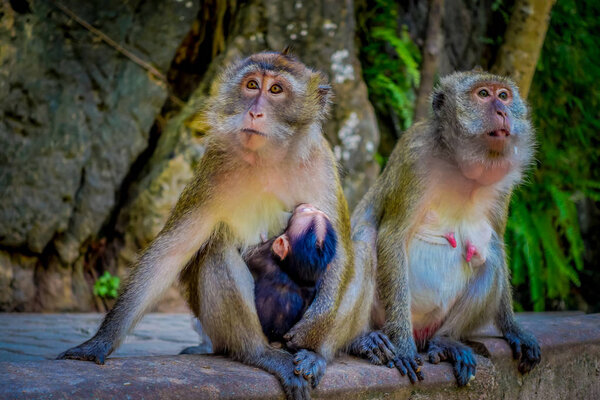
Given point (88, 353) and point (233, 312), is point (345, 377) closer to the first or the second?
point (233, 312)

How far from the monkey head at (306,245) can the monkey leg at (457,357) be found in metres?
0.90

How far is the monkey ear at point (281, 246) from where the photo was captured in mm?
3244

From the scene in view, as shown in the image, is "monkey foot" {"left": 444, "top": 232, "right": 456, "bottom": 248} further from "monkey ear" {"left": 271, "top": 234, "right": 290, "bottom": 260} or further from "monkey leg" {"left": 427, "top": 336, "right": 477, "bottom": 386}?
"monkey ear" {"left": 271, "top": 234, "right": 290, "bottom": 260}

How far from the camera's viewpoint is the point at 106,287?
705 centimetres

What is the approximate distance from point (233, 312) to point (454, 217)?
1.57 m

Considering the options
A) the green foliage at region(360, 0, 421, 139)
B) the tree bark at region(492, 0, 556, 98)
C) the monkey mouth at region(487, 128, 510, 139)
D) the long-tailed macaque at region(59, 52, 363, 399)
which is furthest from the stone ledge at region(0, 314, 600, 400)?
the green foliage at region(360, 0, 421, 139)

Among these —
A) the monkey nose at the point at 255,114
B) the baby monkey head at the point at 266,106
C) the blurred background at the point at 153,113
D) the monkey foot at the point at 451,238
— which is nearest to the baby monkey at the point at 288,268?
the baby monkey head at the point at 266,106

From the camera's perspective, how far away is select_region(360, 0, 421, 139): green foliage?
7902 millimetres

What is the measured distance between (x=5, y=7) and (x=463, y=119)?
16.7 ft

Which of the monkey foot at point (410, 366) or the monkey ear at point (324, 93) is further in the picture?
the monkey ear at point (324, 93)

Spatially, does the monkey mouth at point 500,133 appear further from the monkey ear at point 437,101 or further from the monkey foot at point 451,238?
the monkey foot at point 451,238

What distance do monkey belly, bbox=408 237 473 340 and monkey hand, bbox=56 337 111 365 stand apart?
6.13ft

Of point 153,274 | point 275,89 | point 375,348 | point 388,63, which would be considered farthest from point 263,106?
point 388,63

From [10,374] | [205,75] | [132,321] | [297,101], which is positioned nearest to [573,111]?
[205,75]
